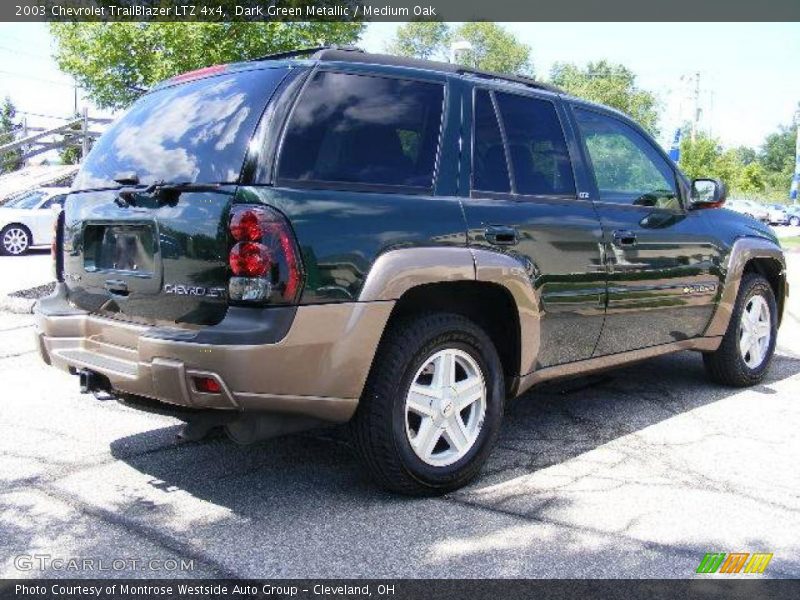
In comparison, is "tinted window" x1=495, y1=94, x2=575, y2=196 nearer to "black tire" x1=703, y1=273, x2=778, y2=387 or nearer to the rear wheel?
"black tire" x1=703, y1=273, x2=778, y2=387

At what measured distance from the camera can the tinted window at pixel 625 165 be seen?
15.1 ft

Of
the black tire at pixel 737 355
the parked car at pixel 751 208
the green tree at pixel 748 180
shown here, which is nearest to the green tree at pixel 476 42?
the green tree at pixel 748 180

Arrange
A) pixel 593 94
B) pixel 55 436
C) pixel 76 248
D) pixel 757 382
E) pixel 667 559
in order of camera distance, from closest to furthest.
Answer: pixel 667 559
pixel 76 248
pixel 55 436
pixel 757 382
pixel 593 94

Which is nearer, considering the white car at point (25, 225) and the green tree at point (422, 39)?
the white car at point (25, 225)

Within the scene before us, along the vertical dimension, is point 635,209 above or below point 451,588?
above

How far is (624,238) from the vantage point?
4.51 meters

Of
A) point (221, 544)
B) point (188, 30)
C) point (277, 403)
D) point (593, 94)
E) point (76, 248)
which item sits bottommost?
point (221, 544)

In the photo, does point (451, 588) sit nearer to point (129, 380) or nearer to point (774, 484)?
point (129, 380)

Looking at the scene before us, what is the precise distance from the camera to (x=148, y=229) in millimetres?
3299

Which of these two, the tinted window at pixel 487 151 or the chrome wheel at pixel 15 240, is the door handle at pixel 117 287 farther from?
the chrome wheel at pixel 15 240

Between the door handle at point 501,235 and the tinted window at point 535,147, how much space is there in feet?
0.95

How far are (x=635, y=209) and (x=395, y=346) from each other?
2.06 metres

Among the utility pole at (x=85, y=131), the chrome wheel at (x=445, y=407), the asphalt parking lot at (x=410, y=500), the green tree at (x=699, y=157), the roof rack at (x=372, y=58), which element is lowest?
the asphalt parking lot at (x=410, y=500)

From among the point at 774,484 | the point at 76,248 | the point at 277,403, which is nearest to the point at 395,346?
the point at 277,403
